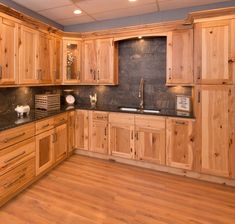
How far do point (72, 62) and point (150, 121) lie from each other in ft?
6.71

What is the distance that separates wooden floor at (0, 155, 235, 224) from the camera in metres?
2.09

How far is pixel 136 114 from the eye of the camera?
10.9ft

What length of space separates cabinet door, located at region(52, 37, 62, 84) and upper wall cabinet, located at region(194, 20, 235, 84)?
246 centimetres

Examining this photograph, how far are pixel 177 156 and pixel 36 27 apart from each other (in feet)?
10.0

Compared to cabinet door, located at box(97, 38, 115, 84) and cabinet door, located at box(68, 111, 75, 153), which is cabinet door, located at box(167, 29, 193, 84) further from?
cabinet door, located at box(68, 111, 75, 153)

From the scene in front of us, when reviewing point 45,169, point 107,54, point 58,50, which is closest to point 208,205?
point 45,169

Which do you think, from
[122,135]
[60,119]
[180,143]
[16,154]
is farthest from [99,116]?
[16,154]

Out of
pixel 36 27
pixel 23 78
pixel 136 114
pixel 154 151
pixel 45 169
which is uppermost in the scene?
pixel 36 27

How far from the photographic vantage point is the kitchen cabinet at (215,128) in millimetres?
2732

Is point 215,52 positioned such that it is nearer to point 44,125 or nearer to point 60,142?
point 44,125

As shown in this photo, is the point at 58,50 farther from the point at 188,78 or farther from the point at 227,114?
the point at 227,114

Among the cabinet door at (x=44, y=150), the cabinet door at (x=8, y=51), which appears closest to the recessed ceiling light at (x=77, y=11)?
the cabinet door at (x=8, y=51)

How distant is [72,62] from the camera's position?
4.03 meters

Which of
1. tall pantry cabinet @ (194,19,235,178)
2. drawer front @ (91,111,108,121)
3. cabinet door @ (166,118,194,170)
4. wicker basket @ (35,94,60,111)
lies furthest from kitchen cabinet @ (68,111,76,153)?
tall pantry cabinet @ (194,19,235,178)
